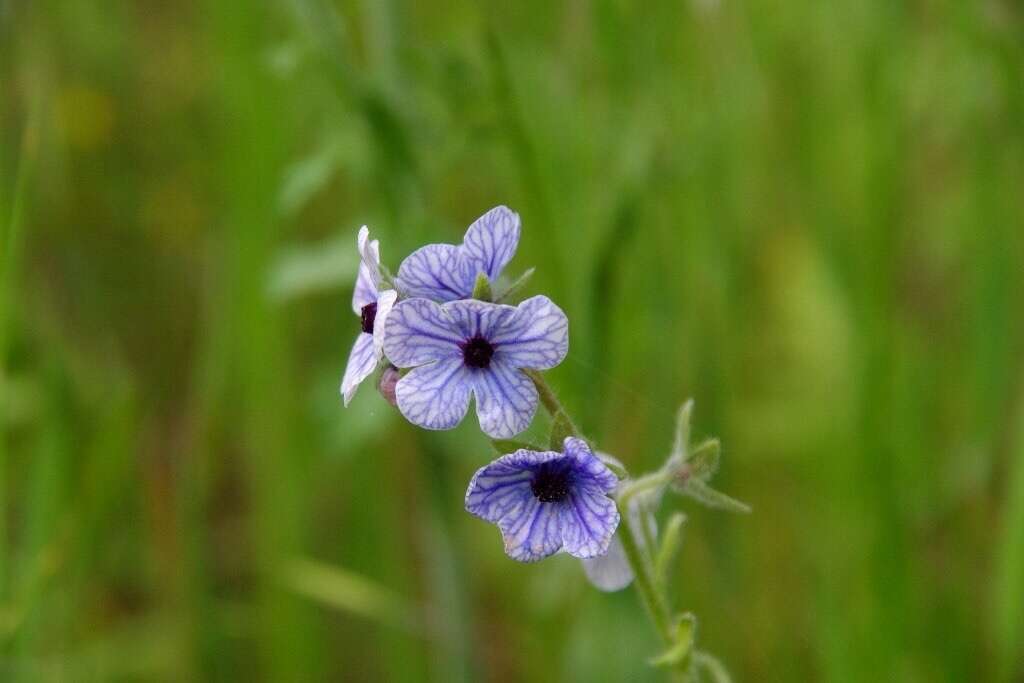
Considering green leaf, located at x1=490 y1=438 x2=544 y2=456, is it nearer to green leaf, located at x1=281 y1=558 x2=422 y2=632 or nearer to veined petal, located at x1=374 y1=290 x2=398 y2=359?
veined petal, located at x1=374 y1=290 x2=398 y2=359

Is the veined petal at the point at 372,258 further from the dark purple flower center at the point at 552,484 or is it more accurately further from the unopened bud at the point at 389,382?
the dark purple flower center at the point at 552,484

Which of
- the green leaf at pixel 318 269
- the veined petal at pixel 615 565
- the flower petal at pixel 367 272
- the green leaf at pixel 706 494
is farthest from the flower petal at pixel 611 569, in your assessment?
the green leaf at pixel 318 269

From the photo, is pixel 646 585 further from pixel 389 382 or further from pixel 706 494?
pixel 389 382

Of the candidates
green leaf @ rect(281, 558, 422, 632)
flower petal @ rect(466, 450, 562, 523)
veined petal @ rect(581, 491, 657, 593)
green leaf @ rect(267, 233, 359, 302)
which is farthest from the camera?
green leaf @ rect(281, 558, 422, 632)

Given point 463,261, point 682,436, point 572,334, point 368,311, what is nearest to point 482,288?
point 463,261

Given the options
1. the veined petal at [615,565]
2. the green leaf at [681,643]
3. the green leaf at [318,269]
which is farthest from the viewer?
the green leaf at [318,269]

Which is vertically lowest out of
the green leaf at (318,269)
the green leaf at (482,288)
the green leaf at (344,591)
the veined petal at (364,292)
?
the green leaf at (482,288)

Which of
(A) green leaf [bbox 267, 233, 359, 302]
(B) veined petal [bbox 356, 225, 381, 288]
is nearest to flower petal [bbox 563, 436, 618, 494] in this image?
(B) veined petal [bbox 356, 225, 381, 288]
